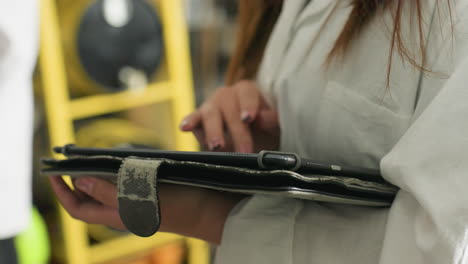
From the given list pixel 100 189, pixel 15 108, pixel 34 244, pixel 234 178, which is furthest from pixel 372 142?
pixel 34 244

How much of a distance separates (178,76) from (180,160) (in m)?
1.24

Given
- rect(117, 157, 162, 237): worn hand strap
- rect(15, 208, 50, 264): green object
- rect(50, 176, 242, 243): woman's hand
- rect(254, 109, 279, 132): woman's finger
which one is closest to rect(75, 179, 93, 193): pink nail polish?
rect(50, 176, 242, 243): woman's hand

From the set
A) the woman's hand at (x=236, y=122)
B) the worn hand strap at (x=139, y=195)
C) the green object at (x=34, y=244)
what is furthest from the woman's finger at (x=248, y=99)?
the green object at (x=34, y=244)

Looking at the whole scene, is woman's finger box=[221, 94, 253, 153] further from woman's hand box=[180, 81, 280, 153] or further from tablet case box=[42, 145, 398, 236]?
tablet case box=[42, 145, 398, 236]

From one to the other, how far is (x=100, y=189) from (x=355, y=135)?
0.87 feet

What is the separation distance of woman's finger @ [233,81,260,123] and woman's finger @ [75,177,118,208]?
0.18 metres

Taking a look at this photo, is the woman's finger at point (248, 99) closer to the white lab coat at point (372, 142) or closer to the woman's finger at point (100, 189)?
the white lab coat at point (372, 142)

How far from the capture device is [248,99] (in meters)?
0.68

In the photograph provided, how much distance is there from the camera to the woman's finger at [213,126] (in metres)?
0.63

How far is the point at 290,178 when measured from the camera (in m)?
0.44

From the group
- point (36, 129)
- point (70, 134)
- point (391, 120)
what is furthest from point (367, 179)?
point (36, 129)

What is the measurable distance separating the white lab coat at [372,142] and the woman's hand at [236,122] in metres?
0.05

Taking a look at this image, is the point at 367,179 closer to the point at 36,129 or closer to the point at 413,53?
the point at 413,53

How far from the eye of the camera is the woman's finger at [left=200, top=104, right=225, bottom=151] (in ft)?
2.06
